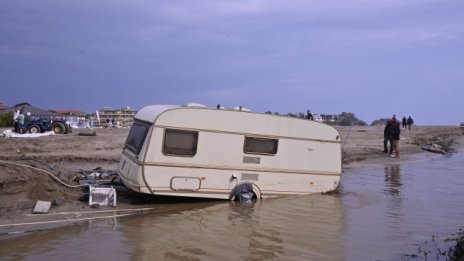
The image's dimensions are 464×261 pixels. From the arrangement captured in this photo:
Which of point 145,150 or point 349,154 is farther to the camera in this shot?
point 349,154

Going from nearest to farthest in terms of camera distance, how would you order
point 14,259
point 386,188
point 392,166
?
point 14,259, point 386,188, point 392,166

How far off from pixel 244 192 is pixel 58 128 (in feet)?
68.2

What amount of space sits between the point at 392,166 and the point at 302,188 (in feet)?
39.0

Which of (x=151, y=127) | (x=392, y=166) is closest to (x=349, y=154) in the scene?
(x=392, y=166)

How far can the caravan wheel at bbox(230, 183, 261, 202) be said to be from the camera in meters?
13.2

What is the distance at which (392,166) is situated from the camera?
2456 cm

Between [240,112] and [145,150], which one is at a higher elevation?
[240,112]

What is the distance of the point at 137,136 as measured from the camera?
12.9 metres

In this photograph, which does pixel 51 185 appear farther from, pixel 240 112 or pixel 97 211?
pixel 240 112

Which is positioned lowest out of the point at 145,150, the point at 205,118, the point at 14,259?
the point at 14,259

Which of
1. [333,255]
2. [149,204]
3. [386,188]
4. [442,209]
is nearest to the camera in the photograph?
[333,255]

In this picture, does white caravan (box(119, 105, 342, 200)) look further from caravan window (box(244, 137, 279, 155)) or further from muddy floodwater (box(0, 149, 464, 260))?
muddy floodwater (box(0, 149, 464, 260))

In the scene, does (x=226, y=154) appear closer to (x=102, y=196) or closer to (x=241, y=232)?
(x=241, y=232)

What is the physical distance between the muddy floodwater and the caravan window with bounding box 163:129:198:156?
1349 millimetres
